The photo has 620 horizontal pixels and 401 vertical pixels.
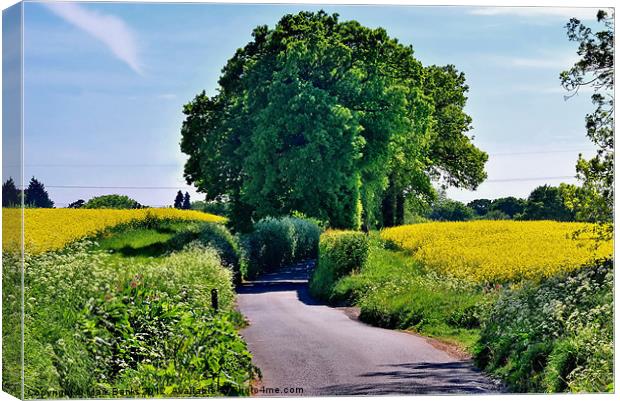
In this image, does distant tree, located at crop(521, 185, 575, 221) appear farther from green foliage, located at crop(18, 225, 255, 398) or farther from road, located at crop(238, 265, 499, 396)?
green foliage, located at crop(18, 225, 255, 398)

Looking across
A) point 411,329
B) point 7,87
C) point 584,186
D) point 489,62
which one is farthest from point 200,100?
point 411,329

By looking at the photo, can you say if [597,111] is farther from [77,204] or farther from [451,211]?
[77,204]

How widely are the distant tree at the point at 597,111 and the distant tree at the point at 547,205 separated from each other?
579 mm

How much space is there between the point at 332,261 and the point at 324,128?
12.9 metres

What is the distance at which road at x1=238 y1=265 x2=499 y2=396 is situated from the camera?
1477 centimetres

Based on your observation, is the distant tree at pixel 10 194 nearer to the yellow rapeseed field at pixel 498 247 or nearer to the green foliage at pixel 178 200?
the green foliage at pixel 178 200

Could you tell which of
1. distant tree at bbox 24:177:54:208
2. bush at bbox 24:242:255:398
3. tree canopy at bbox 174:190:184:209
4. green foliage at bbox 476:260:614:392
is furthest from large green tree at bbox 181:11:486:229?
bush at bbox 24:242:255:398

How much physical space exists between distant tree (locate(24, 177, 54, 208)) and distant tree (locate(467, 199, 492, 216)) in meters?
6.68

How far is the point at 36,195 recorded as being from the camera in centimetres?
1428

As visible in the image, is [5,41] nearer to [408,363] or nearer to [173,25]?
[173,25]

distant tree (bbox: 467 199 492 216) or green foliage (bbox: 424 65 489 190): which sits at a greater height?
green foliage (bbox: 424 65 489 190)

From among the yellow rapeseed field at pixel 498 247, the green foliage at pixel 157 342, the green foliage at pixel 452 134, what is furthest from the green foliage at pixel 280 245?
the green foliage at pixel 157 342

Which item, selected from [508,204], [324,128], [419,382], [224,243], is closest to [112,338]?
[419,382]

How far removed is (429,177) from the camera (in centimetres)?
1855
